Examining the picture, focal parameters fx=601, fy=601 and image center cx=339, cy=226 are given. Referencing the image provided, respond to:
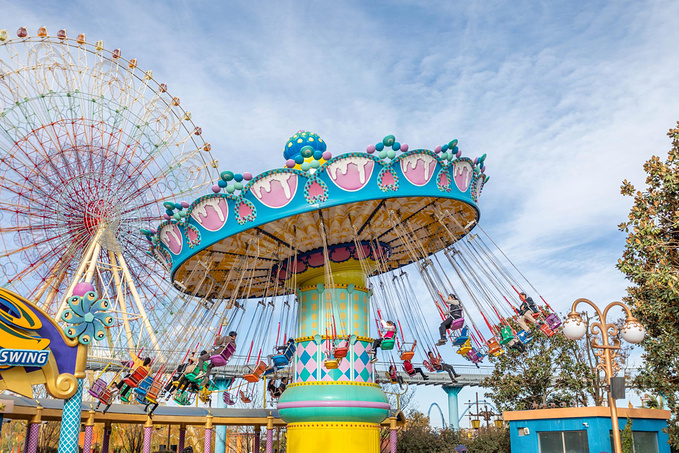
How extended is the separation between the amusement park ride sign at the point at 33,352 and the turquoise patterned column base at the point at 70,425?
451 millimetres

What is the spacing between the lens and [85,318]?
29.8 feet

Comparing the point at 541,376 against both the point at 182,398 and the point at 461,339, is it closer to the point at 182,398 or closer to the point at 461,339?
the point at 461,339

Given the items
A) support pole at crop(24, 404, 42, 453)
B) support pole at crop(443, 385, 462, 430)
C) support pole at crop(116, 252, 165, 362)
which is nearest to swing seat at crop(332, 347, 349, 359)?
support pole at crop(24, 404, 42, 453)

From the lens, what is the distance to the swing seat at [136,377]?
1128cm

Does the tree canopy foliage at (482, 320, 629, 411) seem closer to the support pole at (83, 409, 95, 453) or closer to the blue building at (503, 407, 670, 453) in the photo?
the blue building at (503, 407, 670, 453)

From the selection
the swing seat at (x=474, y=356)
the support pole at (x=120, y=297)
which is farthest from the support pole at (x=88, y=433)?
the swing seat at (x=474, y=356)

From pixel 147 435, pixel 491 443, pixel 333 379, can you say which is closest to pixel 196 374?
pixel 333 379

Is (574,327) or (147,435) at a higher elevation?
(574,327)

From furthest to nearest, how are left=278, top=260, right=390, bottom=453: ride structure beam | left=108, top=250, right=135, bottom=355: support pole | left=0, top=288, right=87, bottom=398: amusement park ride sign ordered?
left=108, top=250, right=135, bottom=355: support pole
left=278, top=260, right=390, bottom=453: ride structure beam
left=0, top=288, right=87, bottom=398: amusement park ride sign

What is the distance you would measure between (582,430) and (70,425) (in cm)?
1114

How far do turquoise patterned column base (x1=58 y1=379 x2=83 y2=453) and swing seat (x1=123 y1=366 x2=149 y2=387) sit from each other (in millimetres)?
1914

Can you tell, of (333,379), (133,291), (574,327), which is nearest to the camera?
(574,327)

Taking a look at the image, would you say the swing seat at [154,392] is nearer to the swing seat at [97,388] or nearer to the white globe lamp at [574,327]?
the swing seat at [97,388]

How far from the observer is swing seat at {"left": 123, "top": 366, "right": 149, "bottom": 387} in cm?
1128
